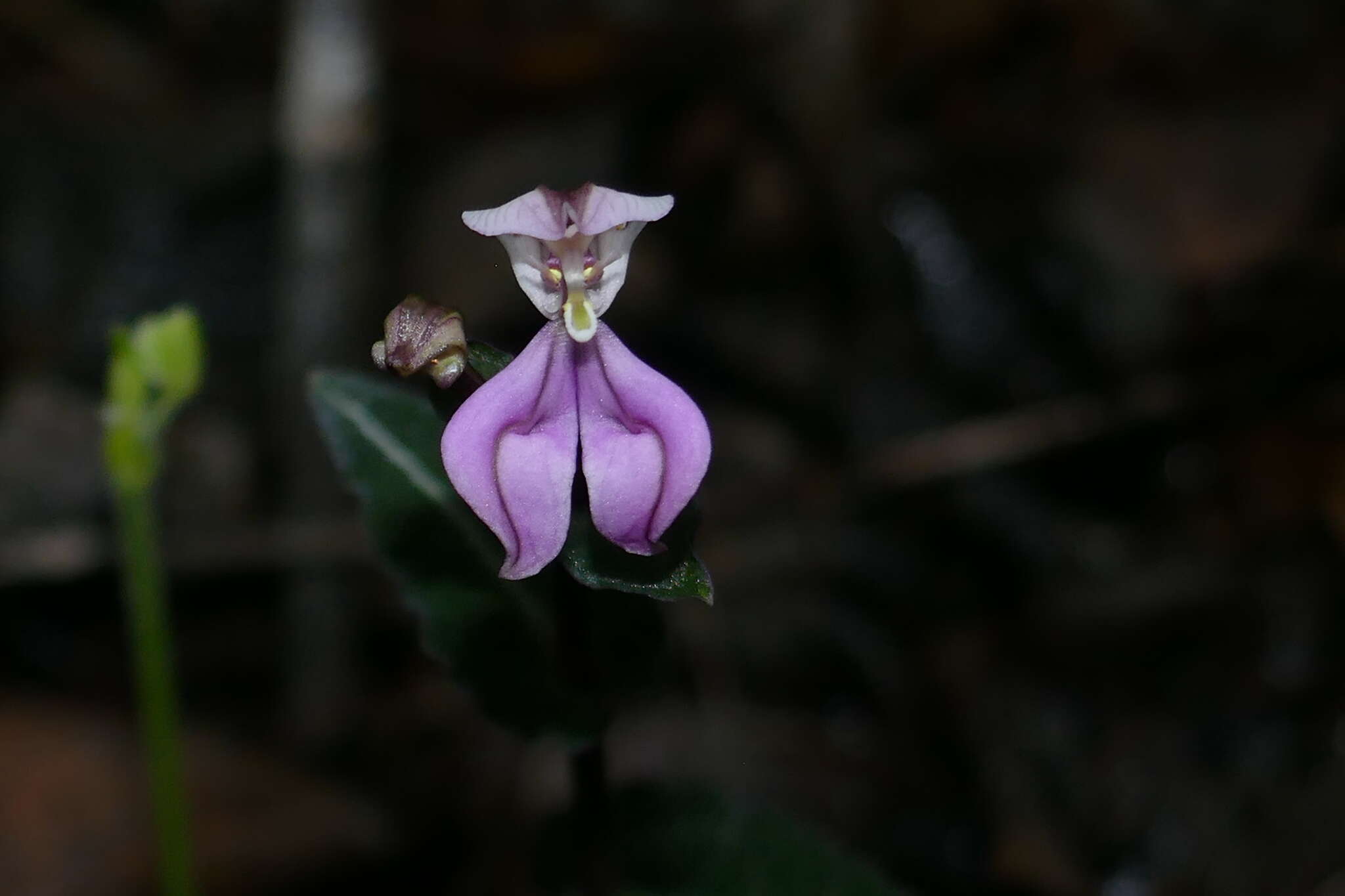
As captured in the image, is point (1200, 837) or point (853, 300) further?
point (853, 300)

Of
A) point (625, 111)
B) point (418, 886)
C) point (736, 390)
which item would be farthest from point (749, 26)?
point (418, 886)

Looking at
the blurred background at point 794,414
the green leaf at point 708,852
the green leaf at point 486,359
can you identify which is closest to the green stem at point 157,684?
the blurred background at point 794,414

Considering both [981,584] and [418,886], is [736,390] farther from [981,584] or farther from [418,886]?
[418,886]

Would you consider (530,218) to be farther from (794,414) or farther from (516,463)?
(794,414)

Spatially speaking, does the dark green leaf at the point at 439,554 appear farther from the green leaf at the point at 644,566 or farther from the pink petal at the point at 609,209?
the pink petal at the point at 609,209

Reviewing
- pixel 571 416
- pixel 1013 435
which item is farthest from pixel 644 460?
pixel 1013 435

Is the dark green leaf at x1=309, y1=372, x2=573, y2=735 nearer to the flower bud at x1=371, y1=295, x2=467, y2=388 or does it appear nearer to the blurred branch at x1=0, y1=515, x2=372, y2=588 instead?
the flower bud at x1=371, y1=295, x2=467, y2=388
